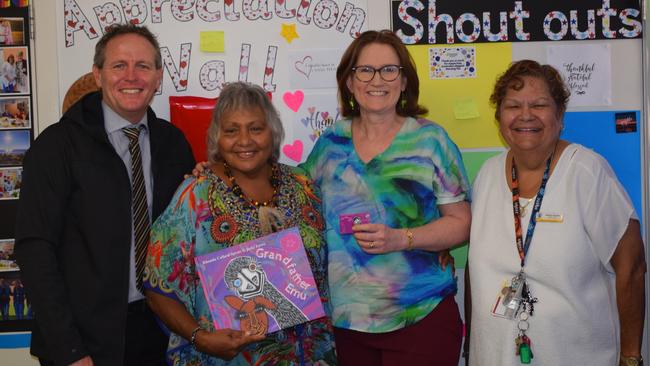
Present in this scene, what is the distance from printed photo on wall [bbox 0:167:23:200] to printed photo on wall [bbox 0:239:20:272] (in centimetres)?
27

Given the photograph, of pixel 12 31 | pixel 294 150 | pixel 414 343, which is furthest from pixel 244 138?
pixel 12 31

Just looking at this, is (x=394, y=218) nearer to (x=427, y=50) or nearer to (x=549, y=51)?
(x=427, y=50)

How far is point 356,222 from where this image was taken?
7.81ft

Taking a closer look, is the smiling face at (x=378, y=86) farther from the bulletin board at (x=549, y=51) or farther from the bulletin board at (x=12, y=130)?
the bulletin board at (x=12, y=130)

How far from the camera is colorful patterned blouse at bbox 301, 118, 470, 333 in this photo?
241 cm

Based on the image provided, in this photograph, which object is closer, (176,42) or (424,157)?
(424,157)

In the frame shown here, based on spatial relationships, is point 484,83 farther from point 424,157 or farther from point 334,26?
point 424,157

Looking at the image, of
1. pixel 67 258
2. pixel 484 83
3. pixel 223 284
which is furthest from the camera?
pixel 484 83

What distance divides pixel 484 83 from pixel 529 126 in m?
1.29

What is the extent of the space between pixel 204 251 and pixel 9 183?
6.33 feet

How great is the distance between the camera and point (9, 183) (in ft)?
11.7

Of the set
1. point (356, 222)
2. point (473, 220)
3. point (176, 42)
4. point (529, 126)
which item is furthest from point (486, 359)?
point (176, 42)

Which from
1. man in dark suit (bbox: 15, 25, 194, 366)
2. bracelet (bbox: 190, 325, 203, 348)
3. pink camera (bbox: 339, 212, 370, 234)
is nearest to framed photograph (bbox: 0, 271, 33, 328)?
man in dark suit (bbox: 15, 25, 194, 366)

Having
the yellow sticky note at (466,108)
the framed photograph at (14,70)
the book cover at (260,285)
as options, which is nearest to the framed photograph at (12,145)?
the framed photograph at (14,70)
